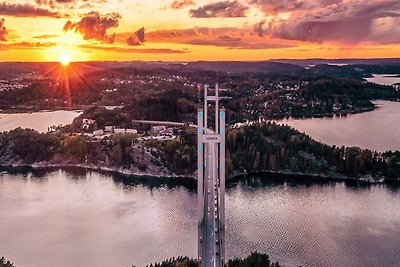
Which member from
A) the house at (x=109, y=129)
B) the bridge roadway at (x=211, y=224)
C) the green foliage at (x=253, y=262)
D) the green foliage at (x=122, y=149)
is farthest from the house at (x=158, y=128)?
the green foliage at (x=253, y=262)

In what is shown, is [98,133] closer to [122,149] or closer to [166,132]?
[166,132]

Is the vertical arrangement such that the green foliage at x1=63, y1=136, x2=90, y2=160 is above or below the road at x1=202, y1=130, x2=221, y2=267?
below

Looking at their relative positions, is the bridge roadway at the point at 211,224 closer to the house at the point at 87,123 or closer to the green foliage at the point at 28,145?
the green foliage at the point at 28,145

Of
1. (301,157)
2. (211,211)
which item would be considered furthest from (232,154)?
(211,211)

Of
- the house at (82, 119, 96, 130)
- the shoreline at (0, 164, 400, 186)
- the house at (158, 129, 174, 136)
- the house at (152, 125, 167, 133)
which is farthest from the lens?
the house at (82, 119, 96, 130)

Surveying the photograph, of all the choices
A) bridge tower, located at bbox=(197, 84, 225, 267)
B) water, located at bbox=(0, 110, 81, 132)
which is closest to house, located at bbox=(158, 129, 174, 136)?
water, located at bbox=(0, 110, 81, 132)

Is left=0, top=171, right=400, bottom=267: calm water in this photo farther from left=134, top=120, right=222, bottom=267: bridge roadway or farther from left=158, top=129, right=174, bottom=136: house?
left=158, top=129, right=174, bottom=136: house

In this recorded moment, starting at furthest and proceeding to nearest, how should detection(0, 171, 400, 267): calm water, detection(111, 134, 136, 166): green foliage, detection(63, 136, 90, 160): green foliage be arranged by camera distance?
1. detection(63, 136, 90, 160): green foliage
2. detection(111, 134, 136, 166): green foliage
3. detection(0, 171, 400, 267): calm water
